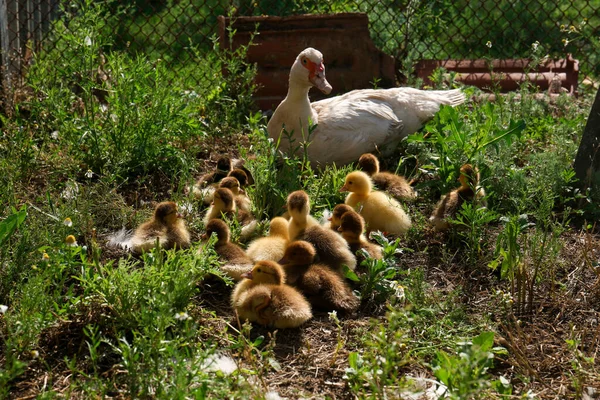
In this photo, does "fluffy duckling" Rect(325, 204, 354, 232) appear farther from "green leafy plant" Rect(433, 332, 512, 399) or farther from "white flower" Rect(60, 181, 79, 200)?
"white flower" Rect(60, 181, 79, 200)

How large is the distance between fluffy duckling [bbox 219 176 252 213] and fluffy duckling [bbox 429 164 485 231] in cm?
121

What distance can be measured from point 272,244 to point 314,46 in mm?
3366

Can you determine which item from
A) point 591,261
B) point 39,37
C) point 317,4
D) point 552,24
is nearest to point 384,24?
point 317,4

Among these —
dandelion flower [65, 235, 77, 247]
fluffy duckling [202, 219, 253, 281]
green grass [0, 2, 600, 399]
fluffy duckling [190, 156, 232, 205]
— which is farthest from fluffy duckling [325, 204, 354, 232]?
dandelion flower [65, 235, 77, 247]

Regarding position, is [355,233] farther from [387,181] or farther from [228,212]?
[387,181]

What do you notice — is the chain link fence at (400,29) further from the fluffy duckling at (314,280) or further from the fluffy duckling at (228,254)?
the fluffy duckling at (314,280)

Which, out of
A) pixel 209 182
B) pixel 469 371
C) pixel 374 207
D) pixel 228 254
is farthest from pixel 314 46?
pixel 469 371

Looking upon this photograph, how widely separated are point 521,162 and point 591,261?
1.78 meters

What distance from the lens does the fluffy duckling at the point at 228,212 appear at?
5.11 m

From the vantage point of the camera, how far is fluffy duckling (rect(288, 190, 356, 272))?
4.56 meters

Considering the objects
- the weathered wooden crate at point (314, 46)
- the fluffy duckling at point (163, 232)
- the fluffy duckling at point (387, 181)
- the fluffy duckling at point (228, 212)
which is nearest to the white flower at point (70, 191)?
the fluffy duckling at point (163, 232)

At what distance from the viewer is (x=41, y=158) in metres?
6.10

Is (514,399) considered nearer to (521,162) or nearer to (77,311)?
(77,311)

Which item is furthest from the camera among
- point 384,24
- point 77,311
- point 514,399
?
point 384,24
